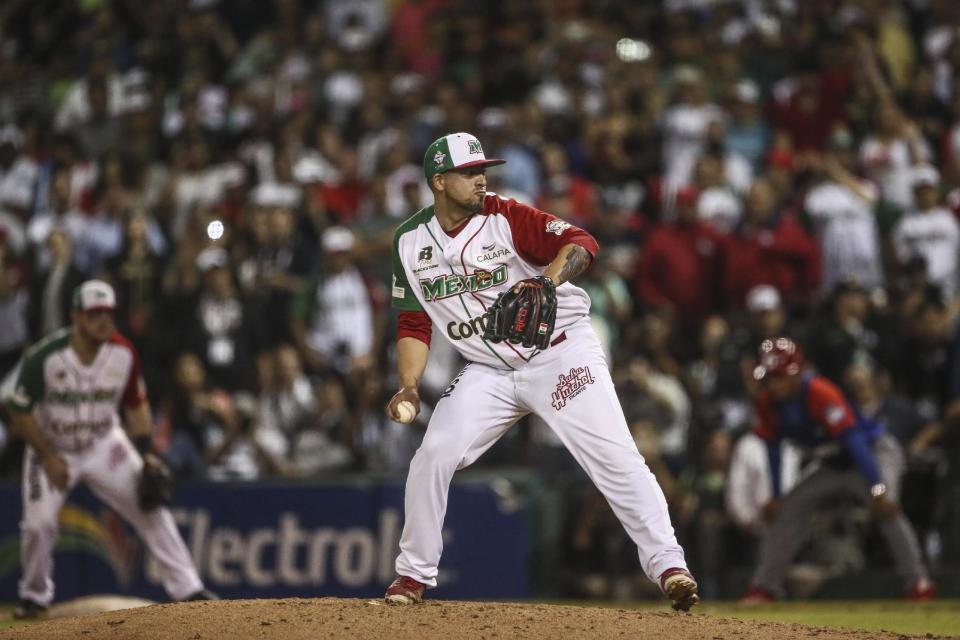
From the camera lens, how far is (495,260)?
7.91 m

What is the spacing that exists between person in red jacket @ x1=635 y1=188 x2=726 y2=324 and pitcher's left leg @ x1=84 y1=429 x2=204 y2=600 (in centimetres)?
585

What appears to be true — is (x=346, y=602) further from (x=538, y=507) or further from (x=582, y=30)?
(x=582, y=30)

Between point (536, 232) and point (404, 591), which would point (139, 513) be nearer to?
point (404, 591)

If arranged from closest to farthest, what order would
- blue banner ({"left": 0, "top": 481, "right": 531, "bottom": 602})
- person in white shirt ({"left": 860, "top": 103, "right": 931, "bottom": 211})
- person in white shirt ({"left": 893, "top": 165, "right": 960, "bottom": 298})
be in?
blue banner ({"left": 0, "top": 481, "right": 531, "bottom": 602}) → person in white shirt ({"left": 893, "top": 165, "right": 960, "bottom": 298}) → person in white shirt ({"left": 860, "top": 103, "right": 931, "bottom": 211})

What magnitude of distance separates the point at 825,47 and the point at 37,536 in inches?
411

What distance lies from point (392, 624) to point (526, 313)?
167cm

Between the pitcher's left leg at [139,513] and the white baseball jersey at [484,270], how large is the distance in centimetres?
373

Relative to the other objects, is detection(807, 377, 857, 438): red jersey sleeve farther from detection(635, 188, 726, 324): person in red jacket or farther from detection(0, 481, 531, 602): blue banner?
detection(635, 188, 726, 324): person in red jacket

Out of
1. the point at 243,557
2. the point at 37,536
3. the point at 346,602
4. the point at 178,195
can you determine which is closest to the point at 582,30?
the point at 178,195

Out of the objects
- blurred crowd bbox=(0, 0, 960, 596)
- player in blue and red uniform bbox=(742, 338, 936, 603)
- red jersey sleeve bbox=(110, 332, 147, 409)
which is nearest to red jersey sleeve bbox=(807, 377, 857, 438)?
player in blue and red uniform bbox=(742, 338, 936, 603)

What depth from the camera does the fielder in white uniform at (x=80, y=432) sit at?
35.3 feet

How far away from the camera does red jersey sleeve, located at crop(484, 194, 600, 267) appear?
764 centimetres

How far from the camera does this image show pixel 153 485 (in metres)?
10.6

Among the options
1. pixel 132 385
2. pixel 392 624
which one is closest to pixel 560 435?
pixel 392 624
